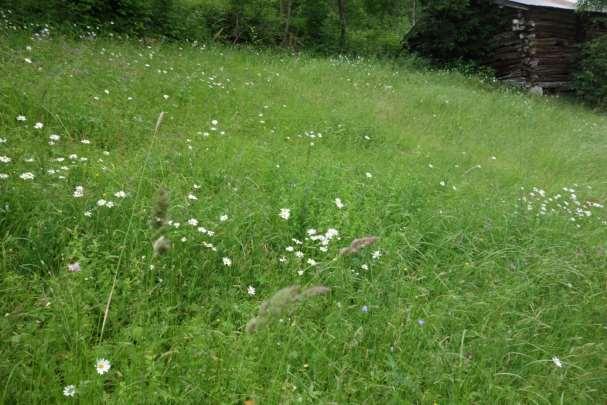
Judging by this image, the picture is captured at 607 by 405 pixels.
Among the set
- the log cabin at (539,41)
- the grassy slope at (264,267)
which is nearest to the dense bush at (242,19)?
the log cabin at (539,41)

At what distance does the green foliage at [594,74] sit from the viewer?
13.5 meters

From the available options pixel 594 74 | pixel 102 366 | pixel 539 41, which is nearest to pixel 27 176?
pixel 102 366

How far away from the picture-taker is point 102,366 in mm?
1663

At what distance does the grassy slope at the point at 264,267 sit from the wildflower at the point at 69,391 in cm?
3

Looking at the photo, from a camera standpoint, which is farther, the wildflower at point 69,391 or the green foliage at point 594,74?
the green foliage at point 594,74

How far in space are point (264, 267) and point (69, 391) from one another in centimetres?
123

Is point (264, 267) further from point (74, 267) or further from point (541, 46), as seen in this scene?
point (541, 46)

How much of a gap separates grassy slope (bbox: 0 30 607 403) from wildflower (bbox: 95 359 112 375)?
0.04 meters

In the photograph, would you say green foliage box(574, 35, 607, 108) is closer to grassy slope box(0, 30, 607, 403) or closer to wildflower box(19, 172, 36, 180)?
grassy slope box(0, 30, 607, 403)

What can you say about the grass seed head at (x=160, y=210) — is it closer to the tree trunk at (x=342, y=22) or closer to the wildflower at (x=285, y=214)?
the wildflower at (x=285, y=214)

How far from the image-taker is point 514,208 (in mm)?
3996

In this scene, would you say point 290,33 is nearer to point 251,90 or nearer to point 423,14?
point 423,14

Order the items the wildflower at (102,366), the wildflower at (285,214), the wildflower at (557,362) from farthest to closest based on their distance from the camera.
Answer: the wildflower at (285,214) < the wildflower at (557,362) < the wildflower at (102,366)

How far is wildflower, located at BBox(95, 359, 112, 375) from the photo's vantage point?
1641 mm
